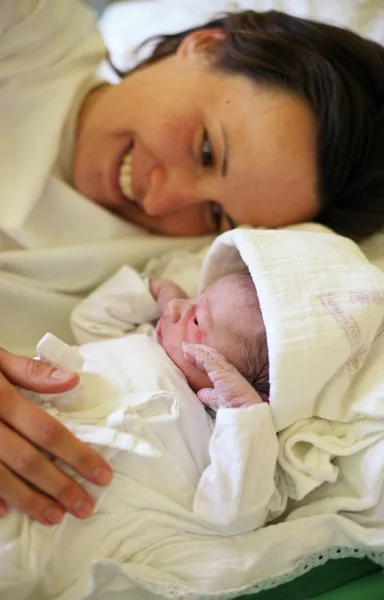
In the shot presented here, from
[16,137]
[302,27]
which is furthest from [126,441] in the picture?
[302,27]

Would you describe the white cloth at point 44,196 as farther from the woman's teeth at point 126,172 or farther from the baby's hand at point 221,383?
the baby's hand at point 221,383

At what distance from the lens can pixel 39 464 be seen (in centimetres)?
70

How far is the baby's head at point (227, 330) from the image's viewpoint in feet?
2.74

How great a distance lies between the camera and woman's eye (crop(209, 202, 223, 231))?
1.13 m

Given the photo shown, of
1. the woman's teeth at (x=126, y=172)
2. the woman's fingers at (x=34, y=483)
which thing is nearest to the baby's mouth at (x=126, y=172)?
the woman's teeth at (x=126, y=172)

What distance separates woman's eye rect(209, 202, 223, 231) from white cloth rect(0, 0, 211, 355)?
0.13 m

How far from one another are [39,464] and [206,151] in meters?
0.65

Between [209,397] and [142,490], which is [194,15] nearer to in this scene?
[209,397]

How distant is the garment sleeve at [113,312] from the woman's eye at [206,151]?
0.27 meters

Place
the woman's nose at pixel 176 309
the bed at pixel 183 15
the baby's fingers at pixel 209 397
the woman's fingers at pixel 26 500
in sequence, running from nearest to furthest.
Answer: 1. the woman's fingers at pixel 26 500
2. the baby's fingers at pixel 209 397
3. the woman's nose at pixel 176 309
4. the bed at pixel 183 15

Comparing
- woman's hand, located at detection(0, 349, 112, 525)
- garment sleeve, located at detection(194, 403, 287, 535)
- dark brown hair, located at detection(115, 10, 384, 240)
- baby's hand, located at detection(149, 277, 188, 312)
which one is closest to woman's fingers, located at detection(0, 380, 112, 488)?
woman's hand, located at detection(0, 349, 112, 525)

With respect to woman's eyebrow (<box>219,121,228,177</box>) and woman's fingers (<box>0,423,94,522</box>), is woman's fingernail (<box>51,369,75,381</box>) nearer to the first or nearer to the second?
woman's fingers (<box>0,423,94,522</box>)

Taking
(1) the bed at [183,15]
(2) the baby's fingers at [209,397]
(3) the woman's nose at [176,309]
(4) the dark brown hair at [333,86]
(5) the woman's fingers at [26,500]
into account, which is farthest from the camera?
(1) the bed at [183,15]

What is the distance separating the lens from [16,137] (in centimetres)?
104
